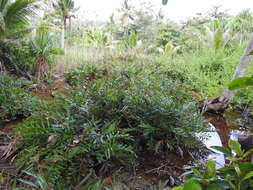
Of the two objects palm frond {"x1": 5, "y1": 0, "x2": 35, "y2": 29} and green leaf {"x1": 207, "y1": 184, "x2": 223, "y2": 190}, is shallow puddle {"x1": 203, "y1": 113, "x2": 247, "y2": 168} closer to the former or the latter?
green leaf {"x1": 207, "y1": 184, "x2": 223, "y2": 190}

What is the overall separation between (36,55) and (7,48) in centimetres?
57

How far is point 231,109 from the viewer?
9.21ft

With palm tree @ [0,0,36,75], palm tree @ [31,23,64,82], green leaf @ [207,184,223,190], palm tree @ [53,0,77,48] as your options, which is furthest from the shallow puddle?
palm tree @ [53,0,77,48]

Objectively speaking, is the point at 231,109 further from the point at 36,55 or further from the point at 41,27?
the point at 41,27

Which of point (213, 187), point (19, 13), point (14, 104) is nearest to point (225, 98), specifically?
point (213, 187)

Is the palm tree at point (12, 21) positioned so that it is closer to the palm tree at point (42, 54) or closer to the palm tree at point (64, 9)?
the palm tree at point (42, 54)

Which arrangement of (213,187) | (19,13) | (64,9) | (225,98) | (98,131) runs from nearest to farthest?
(213,187), (98,131), (225,98), (19,13), (64,9)

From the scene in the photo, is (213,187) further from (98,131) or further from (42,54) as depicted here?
(42,54)

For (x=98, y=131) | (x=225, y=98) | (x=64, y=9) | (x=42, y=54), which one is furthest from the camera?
(x=64, y=9)

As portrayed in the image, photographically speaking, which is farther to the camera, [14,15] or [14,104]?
[14,15]

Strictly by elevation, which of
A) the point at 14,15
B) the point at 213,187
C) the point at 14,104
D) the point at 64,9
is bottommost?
the point at 14,104

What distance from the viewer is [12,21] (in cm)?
420

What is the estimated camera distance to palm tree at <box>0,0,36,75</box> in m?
3.76

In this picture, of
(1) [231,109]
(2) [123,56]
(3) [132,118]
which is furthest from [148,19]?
(3) [132,118]
